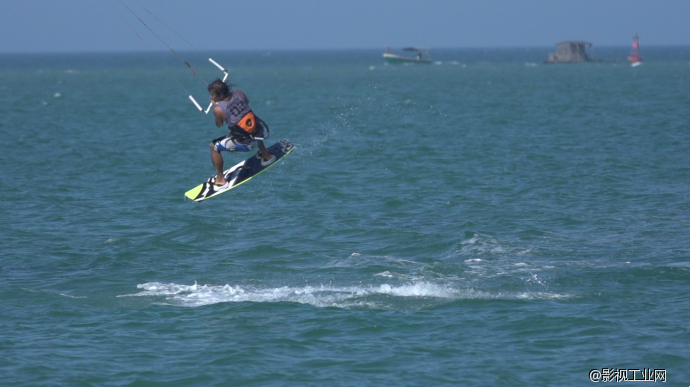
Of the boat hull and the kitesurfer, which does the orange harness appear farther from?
the boat hull

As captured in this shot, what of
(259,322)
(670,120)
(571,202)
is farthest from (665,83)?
(259,322)

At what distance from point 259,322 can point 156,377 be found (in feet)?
8.36

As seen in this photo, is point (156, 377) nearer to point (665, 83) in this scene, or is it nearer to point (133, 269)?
point (133, 269)

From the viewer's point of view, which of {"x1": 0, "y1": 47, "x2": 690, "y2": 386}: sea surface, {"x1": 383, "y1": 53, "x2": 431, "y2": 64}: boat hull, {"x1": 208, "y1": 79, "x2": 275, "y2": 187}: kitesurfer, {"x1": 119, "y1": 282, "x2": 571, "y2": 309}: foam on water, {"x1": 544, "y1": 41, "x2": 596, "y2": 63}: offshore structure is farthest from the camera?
{"x1": 383, "y1": 53, "x2": 431, "y2": 64}: boat hull

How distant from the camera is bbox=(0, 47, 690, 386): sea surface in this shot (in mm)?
13031

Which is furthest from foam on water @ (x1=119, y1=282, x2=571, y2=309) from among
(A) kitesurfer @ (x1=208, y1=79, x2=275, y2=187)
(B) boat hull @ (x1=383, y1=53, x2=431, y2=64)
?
(B) boat hull @ (x1=383, y1=53, x2=431, y2=64)

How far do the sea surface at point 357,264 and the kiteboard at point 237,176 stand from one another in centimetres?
146

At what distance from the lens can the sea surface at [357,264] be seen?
13.0 m

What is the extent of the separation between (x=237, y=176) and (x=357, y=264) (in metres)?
3.41

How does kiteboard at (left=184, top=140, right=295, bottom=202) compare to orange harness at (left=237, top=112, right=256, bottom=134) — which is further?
kiteboard at (left=184, top=140, right=295, bottom=202)

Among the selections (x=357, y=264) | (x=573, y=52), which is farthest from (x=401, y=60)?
(x=357, y=264)

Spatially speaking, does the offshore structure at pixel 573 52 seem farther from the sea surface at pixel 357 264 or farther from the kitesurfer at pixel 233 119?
the kitesurfer at pixel 233 119

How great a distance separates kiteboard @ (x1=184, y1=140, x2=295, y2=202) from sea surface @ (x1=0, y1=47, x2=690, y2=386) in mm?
1465

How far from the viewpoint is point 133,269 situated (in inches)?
714
